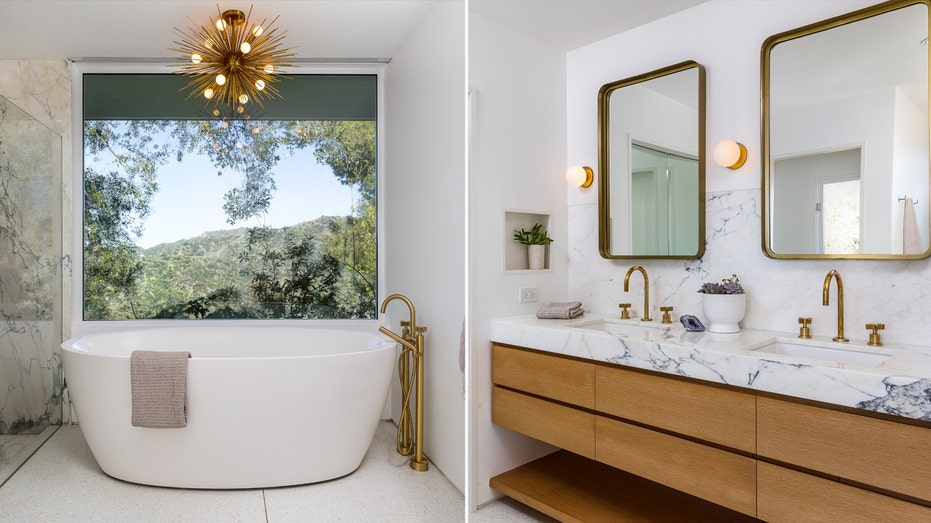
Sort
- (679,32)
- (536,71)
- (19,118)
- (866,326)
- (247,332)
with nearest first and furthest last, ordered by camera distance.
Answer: (19,118)
(247,332)
(866,326)
(679,32)
(536,71)

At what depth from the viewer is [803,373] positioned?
113cm

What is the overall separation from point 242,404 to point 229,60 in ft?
3.17

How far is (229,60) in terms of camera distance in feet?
2.19

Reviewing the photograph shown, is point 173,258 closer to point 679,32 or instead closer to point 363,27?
point 363,27

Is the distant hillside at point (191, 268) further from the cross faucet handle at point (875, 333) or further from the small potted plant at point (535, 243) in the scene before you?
the cross faucet handle at point (875, 333)

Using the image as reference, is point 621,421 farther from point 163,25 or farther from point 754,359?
point 163,25

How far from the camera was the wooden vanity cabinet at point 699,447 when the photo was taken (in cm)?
103

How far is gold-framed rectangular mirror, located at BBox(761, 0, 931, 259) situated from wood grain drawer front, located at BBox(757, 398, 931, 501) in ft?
1.80

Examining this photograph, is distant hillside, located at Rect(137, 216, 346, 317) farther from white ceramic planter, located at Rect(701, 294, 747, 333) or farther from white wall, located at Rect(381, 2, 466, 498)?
white ceramic planter, located at Rect(701, 294, 747, 333)

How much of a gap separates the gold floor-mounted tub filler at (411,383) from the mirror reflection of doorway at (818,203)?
1.28 metres

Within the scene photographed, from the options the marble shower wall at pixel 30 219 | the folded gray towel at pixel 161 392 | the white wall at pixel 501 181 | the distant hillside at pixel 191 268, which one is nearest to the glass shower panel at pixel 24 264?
the marble shower wall at pixel 30 219

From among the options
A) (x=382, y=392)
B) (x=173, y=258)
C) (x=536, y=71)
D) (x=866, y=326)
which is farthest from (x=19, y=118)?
(x=866, y=326)

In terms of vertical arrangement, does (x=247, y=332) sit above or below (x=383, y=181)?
below

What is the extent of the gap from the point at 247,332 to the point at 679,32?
1.73 meters
